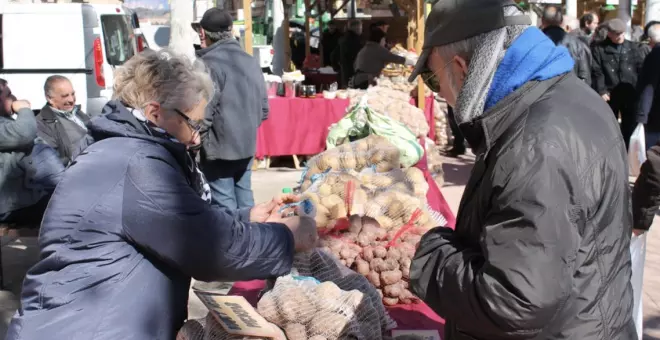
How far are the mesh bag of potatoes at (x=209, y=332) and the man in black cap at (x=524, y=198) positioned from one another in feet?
2.26

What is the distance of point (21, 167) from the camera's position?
185 inches

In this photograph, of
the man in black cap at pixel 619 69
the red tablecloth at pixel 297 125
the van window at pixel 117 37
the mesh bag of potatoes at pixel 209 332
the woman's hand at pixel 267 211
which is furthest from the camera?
the van window at pixel 117 37

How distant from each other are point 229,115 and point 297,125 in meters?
3.83

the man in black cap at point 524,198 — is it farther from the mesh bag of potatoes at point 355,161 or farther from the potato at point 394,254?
the mesh bag of potatoes at point 355,161

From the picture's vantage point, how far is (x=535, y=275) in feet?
4.44

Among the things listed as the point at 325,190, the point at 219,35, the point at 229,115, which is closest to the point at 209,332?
the point at 325,190

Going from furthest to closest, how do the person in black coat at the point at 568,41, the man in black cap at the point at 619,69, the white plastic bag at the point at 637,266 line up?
1. the man in black cap at the point at 619,69
2. the person in black coat at the point at 568,41
3. the white plastic bag at the point at 637,266

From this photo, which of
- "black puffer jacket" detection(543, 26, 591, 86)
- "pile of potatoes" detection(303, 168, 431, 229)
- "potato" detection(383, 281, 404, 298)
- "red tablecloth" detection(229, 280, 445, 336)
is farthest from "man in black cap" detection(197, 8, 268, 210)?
"black puffer jacket" detection(543, 26, 591, 86)

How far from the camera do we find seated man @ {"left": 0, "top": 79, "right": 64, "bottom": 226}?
180 inches

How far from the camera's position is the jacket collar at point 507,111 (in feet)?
4.80

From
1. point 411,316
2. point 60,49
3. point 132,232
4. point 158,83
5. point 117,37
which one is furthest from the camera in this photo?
point 117,37

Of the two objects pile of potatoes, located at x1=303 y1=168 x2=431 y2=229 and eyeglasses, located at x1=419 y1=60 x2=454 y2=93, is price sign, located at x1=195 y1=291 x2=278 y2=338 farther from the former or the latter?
pile of potatoes, located at x1=303 y1=168 x2=431 y2=229

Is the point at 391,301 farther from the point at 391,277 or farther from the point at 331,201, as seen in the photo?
the point at 331,201

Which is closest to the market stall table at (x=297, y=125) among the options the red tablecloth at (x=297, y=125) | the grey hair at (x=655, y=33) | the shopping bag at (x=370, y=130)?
the red tablecloth at (x=297, y=125)
